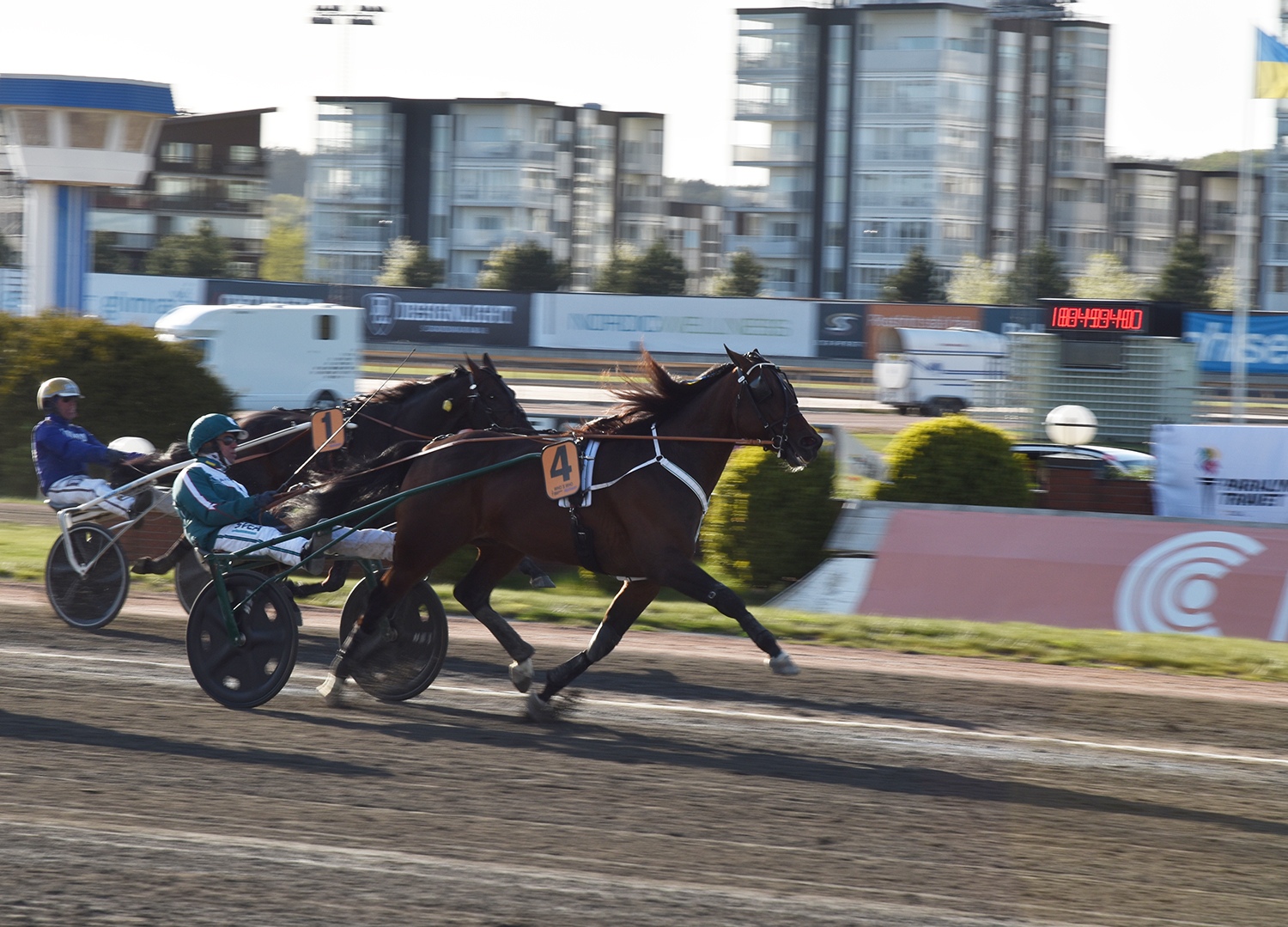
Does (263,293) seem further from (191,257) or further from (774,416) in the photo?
(774,416)

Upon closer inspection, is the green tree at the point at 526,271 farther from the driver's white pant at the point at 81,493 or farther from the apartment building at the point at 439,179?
the driver's white pant at the point at 81,493

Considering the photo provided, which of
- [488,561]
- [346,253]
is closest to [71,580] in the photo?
[488,561]

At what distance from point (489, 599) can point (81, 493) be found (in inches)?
140

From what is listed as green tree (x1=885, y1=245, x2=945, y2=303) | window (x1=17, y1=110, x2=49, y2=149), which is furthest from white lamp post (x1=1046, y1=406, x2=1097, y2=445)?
green tree (x1=885, y1=245, x2=945, y2=303)

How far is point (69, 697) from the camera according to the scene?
22.5 feet

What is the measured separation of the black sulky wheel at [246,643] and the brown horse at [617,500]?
1.09ft

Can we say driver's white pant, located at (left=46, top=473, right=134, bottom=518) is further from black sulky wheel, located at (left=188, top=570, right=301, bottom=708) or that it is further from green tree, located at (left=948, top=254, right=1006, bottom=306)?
green tree, located at (left=948, top=254, right=1006, bottom=306)

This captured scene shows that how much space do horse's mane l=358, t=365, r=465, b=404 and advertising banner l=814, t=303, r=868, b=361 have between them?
1138 inches

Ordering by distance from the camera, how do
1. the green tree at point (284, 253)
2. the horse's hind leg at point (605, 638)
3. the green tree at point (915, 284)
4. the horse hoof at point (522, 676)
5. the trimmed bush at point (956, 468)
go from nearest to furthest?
the horse's hind leg at point (605, 638) → the horse hoof at point (522, 676) → the trimmed bush at point (956, 468) → the green tree at point (915, 284) → the green tree at point (284, 253)

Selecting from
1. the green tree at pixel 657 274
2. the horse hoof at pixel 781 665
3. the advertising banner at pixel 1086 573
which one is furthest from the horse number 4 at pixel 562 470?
the green tree at pixel 657 274

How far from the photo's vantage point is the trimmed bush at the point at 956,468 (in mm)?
12273

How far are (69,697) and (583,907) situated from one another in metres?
3.82

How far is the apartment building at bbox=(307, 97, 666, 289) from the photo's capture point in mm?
78812

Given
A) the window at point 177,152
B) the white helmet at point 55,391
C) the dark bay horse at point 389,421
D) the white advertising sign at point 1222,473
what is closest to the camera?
the white helmet at point 55,391
